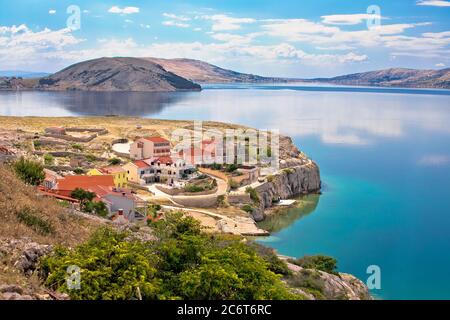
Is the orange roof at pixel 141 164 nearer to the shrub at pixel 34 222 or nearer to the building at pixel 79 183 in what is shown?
the building at pixel 79 183

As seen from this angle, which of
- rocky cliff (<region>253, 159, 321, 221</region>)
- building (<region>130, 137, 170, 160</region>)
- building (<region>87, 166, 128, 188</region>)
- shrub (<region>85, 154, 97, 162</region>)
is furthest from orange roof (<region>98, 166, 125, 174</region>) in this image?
rocky cliff (<region>253, 159, 321, 221</region>)

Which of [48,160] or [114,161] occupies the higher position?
[48,160]

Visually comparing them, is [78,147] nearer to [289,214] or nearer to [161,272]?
[289,214]

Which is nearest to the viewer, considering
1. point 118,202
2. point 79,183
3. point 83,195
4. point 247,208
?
point 83,195

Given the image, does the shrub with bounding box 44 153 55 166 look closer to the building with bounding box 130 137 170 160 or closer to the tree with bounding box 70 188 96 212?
the building with bounding box 130 137 170 160

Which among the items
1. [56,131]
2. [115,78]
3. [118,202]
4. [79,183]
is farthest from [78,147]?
[115,78]

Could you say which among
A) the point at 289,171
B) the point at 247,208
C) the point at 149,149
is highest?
the point at 149,149
